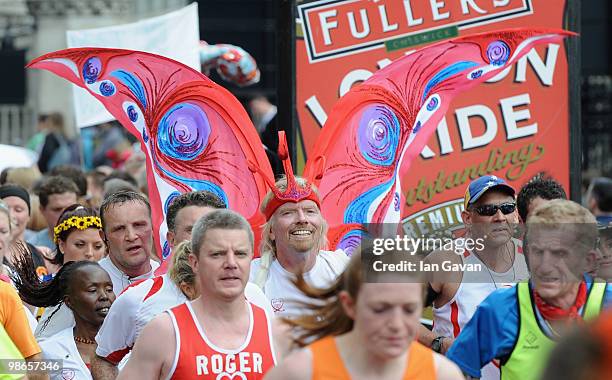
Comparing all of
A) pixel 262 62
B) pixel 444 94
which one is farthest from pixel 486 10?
pixel 262 62

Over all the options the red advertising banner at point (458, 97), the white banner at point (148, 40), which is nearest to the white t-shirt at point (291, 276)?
the red advertising banner at point (458, 97)

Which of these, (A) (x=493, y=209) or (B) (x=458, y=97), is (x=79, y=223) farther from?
(B) (x=458, y=97)

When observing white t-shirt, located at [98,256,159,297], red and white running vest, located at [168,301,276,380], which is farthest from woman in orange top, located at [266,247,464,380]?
white t-shirt, located at [98,256,159,297]

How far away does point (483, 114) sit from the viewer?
8.77 m

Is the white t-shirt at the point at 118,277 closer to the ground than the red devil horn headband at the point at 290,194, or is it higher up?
closer to the ground

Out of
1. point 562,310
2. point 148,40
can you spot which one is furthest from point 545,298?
point 148,40

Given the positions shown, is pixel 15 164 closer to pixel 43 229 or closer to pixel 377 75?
pixel 43 229

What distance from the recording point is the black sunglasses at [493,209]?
647 cm

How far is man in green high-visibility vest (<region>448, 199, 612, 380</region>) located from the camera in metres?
4.79

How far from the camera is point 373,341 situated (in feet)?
13.5

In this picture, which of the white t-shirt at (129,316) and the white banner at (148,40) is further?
the white banner at (148,40)

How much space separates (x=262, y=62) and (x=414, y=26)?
30.8 feet

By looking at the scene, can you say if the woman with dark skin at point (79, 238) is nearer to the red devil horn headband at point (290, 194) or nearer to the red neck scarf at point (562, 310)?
the red devil horn headband at point (290, 194)

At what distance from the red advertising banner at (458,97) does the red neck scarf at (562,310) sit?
356 centimetres
